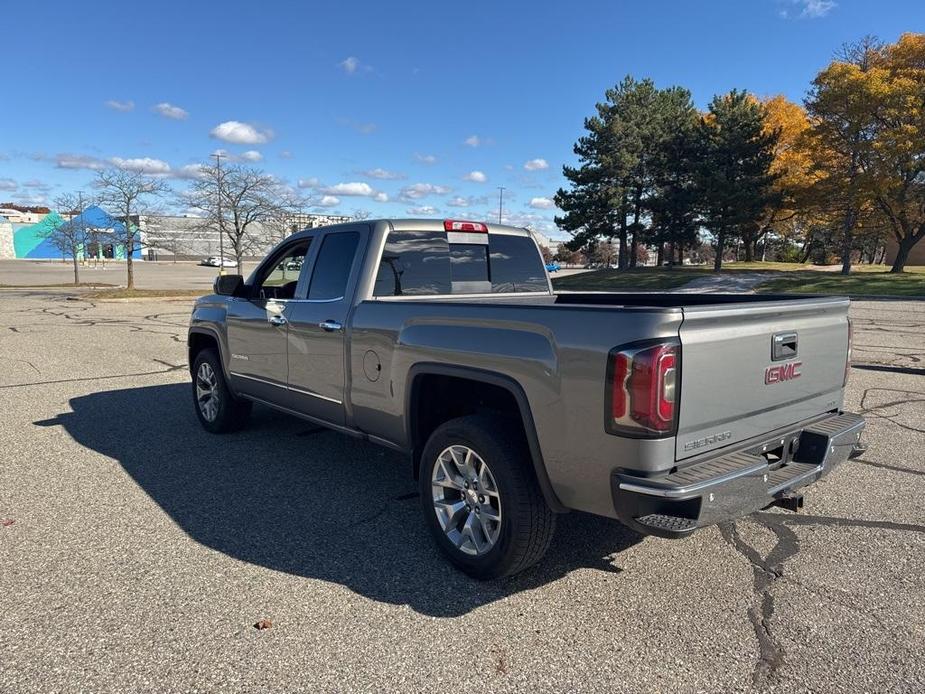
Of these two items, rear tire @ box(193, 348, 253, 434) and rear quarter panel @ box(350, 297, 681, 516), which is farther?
rear tire @ box(193, 348, 253, 434)

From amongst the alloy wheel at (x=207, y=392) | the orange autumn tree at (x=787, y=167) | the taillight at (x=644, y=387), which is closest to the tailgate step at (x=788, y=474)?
the taillight at (x=644, y=387)

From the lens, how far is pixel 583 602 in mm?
3117

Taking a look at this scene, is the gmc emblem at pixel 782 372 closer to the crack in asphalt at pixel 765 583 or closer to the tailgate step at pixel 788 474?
the tailgate step at pixel 788 474

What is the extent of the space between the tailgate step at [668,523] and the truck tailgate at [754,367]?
260 mm

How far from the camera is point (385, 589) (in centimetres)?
323

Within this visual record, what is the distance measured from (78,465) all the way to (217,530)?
2.06m

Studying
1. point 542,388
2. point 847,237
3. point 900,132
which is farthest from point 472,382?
point 847,237

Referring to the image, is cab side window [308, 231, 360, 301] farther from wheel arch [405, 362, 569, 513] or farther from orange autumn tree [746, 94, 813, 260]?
orange autumn tree [746, 94, 813, 260]

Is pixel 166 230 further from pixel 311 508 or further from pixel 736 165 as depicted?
pixel 311 508

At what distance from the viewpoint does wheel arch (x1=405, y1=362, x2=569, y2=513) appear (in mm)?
2975

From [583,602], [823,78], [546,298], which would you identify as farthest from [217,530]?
[823,78]

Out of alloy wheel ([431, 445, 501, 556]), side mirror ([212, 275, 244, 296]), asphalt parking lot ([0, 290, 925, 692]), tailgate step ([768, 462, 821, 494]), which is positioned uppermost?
side mirror ([212, 275, 244, 296])

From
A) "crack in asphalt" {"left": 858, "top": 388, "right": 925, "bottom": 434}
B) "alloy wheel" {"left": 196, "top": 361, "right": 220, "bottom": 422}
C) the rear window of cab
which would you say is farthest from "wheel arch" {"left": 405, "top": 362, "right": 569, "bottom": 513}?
"crack in asphalt" {"left": 858, "top": 388, "right": 925, "bottom": 434}

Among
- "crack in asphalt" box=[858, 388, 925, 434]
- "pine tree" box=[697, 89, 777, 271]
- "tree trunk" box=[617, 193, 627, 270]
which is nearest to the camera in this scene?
"crack in asphalt" box=[858, 388, 925, 434]
